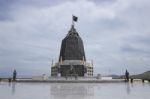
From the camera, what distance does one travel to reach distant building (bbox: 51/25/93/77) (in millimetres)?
73250

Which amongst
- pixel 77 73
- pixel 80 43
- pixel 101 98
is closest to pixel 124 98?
pixel 101 98

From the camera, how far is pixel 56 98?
1537 cm

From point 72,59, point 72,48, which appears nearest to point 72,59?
point 72,59

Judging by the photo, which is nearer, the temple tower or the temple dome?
the temple tower

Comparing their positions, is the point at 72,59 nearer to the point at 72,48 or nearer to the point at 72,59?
the point at 72,59

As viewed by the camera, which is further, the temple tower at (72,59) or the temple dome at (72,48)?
the temple dome at (72,48)

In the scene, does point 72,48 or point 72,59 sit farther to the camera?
point 72,48

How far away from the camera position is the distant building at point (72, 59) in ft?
240

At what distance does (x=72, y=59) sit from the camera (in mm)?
75688

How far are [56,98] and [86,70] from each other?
194 feet

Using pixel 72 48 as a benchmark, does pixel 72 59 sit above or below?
below

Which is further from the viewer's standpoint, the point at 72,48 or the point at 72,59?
the point at 72,48

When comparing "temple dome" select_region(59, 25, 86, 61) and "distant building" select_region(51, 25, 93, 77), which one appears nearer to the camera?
"distant building" select_region(51, 25, 93, 77)

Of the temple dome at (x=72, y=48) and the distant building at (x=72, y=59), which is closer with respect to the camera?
the distant building at (x=72, y=59)
